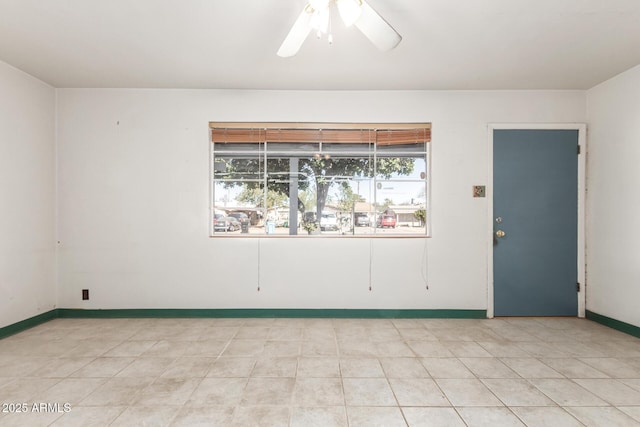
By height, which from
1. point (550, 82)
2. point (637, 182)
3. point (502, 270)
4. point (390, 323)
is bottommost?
point (390, 323)

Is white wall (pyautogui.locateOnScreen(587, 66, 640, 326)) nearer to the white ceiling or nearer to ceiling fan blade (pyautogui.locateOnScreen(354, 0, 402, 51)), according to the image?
the white ceiling

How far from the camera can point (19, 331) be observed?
3.37m

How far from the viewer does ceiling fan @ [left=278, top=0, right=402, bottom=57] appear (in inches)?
74.0

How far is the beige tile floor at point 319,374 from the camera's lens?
1.99 metres

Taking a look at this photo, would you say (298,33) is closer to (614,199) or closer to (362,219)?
(362,219)

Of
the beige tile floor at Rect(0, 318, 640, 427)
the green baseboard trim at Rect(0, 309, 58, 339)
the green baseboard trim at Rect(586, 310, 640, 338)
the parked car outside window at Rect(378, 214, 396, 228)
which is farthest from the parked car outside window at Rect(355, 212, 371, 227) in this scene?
the green baseboard trim at Rect(0, 309, 58, 339)

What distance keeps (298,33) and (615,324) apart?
438cm

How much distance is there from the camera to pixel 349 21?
195 cm

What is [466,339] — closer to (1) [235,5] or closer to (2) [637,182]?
(2) [637,182]

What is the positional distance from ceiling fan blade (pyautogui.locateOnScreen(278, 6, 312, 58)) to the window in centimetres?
169

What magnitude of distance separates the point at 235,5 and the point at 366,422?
2.96 metres

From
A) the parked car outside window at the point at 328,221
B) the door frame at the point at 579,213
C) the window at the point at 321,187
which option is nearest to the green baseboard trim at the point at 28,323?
the window at the point at 321,187

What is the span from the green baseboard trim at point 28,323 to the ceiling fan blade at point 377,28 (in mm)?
4358

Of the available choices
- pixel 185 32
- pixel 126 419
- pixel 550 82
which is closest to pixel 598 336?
pixel 550 82
